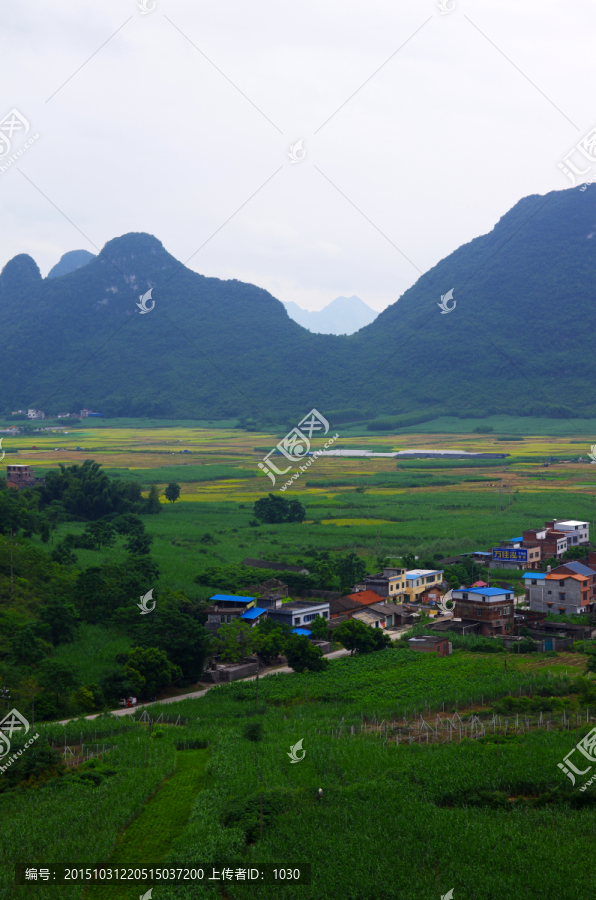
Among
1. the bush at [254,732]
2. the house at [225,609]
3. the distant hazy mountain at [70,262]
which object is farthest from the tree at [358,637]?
the distant hazy mountain at [70,262]

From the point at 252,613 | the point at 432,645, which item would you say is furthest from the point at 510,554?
the point at 252,613

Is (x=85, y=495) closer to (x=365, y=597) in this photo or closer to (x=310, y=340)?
(x=365, y=597)

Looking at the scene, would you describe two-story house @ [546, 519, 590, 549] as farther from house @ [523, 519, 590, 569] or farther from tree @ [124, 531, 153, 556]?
tree @ [124, 531, 153, 556]

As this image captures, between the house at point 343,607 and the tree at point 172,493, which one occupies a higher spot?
the tree at point 172,493

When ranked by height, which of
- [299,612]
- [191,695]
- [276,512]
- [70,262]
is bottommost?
[191,695]

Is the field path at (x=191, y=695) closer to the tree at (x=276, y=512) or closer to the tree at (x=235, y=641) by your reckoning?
the tree at (x=235, y=641)

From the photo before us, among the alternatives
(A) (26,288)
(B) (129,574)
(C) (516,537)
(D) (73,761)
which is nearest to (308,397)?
(A) (26,288)
